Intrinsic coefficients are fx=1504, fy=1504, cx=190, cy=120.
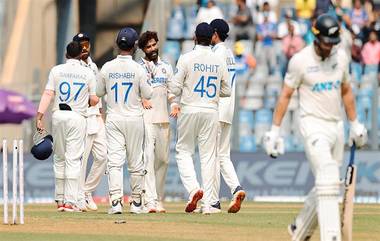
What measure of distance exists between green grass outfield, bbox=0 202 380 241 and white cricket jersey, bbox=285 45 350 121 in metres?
1.91

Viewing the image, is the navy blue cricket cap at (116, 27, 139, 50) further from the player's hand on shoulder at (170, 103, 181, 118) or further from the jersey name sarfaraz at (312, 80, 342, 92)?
the jersey name sarfaraz at (312, 80, 342, 92)

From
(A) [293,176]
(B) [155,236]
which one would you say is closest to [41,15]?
(A) [293,176]

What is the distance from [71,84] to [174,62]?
12.6 m

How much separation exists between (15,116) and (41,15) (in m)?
4.97

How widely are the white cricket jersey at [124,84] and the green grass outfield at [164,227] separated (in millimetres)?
1338

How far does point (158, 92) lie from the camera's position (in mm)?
19422

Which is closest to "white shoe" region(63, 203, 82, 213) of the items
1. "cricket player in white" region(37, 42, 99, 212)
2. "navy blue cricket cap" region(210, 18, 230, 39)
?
"cricket player in white" region(37, 42, 99, 212)

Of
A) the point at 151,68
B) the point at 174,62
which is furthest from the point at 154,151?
the point at 174,62

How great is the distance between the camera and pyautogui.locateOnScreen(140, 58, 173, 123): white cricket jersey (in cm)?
1938

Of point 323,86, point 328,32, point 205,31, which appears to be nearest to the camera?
point 328,32

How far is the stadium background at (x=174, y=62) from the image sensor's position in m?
27.8

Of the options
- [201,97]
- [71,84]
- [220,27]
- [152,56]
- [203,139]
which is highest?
[220,27]

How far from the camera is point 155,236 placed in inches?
596

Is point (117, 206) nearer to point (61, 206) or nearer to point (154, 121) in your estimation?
point (154, 121)
